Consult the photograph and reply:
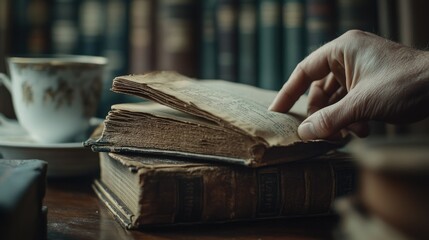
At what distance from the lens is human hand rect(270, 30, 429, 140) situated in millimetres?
721

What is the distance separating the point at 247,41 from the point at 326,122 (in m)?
0.65

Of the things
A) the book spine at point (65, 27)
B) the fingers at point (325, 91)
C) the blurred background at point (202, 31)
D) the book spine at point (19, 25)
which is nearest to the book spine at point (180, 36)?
the blurred background at point (202, 31)

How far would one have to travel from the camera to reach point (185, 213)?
0.65 m

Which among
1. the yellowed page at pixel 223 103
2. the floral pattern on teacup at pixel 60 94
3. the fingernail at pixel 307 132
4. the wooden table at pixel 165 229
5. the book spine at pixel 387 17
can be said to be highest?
the book spine at pixel 387 17

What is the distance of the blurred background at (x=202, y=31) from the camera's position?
126cm

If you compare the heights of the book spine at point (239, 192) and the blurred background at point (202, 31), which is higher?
the blurred background at point (202, 31)

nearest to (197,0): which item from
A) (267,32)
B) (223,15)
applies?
(223,15)

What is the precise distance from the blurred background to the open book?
22.1 inches

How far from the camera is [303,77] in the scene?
0.85 meters

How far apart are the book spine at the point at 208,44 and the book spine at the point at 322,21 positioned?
222mm

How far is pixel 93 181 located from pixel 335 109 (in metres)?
0.38

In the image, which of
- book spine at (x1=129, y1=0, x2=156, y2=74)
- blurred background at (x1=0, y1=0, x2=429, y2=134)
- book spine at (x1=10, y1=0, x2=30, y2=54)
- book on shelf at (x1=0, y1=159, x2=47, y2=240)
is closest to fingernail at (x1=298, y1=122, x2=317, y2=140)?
book on shelf at (x1=0, y1=159, x2=47, y2=240)

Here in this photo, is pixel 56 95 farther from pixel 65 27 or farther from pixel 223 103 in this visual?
pixel 65 27

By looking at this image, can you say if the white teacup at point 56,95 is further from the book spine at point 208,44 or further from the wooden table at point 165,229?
the book spine at point 208,44
